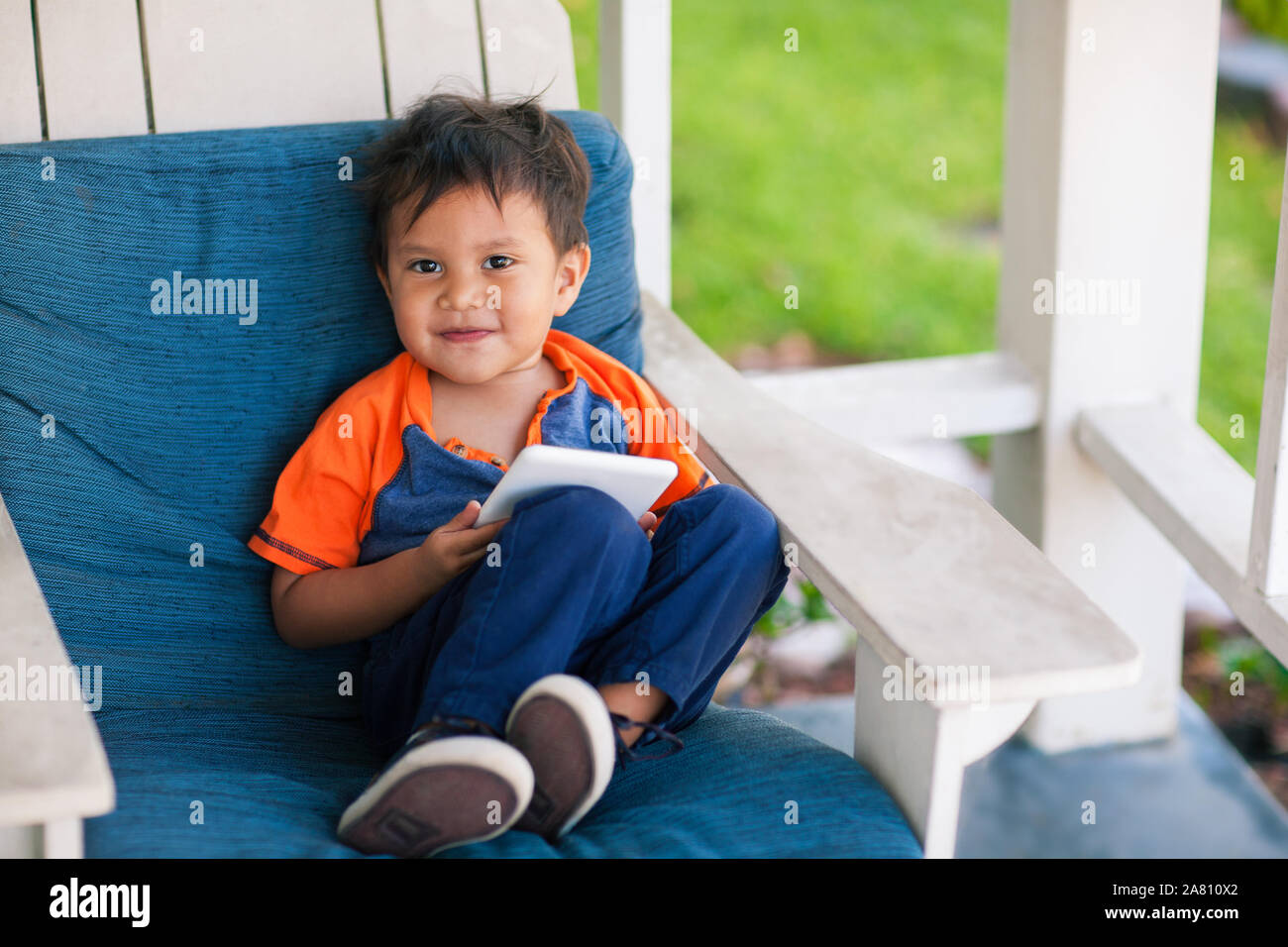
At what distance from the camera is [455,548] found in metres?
Result: 1.30

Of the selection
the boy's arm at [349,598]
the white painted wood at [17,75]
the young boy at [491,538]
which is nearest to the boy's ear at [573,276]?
the young boy at [491,538]

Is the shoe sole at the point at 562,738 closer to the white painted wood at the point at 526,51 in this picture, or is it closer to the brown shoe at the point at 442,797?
the brown shoe at the point at 442,797

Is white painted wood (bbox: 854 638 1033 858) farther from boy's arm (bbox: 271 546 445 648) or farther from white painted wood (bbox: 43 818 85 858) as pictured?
white painted wood (bbox: 43 818 85 858)

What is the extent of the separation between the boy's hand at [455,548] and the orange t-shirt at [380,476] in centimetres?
9

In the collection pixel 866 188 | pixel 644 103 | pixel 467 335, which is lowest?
pixel 467 335

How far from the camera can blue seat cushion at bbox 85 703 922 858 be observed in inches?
44.6

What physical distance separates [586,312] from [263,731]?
557 mm

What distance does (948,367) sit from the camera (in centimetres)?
202

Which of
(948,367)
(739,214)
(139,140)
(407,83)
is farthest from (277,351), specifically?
(739,214)

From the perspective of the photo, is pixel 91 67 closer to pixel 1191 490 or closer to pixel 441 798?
pixel 441 798

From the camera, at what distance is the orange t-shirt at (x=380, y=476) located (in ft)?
4.61

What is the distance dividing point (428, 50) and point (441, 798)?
884 millimetres

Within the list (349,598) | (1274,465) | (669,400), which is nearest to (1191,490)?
(1274,465)
